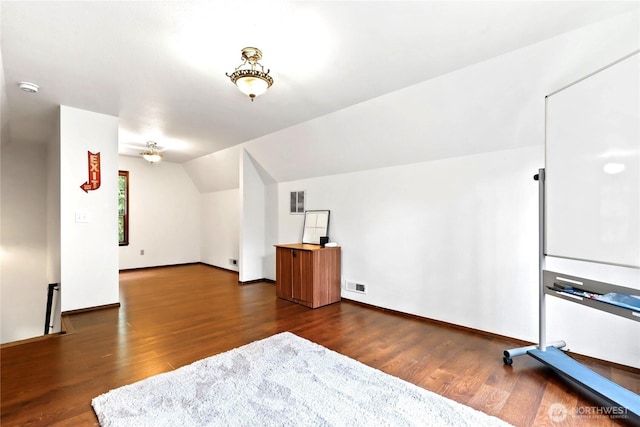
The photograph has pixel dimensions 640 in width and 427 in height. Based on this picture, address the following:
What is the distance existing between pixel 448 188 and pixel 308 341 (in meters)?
2.33

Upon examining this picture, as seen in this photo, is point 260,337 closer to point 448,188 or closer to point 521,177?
point 448,188

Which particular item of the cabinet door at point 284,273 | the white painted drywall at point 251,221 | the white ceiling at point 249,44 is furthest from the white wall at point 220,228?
the white ceiling at point 249,44

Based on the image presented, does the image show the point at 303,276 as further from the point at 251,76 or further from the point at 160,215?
the point at 160,215

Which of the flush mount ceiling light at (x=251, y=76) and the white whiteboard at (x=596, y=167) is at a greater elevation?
the flush mount ceiling light at (x=251, y=76)

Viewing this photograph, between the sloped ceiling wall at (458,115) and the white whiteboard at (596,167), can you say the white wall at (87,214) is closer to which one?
the sloped ceiling wall at (458,115)

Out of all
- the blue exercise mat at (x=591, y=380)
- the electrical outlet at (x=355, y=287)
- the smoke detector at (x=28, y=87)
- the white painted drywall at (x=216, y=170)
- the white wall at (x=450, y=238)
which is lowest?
the blue exercise mat at (x=591, y=380)

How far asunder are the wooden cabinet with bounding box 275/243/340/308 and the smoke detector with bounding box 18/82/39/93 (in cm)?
343

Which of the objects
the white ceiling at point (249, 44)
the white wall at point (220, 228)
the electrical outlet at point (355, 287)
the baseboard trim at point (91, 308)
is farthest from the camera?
the white wall at point (220, 228)

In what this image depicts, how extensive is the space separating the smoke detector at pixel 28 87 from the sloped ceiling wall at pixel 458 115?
2.79m

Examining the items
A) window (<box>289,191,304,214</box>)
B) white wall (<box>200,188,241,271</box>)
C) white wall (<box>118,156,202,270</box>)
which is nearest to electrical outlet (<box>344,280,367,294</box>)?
window (<box>289,191,304,214</box>)

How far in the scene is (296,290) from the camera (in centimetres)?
438

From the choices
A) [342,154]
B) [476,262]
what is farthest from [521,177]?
[342,154]

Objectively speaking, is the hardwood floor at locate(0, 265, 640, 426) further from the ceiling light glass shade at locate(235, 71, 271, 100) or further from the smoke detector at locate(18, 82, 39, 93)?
the smoke detector at locate(18, 82, 39, 93)

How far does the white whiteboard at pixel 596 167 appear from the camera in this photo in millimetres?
1743
